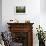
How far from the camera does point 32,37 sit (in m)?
5.57

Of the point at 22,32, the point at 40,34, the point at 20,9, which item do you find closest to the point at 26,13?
the point at 20,9

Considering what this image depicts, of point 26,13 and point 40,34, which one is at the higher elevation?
point 26,13

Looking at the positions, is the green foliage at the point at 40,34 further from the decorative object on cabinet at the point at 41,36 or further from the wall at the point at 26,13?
the wall at the point at 26,13

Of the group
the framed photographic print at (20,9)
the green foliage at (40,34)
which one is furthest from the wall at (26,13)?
the green foliage at (40,34)

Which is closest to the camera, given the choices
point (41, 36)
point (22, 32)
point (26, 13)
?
point (41, 36)

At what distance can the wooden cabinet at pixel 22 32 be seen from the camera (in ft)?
17.8

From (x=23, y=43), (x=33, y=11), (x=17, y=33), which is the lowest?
(x=23, y=43)

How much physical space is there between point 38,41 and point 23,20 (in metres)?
1.03

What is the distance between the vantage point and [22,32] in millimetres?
5500

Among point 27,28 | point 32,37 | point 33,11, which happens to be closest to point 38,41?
point 32,37

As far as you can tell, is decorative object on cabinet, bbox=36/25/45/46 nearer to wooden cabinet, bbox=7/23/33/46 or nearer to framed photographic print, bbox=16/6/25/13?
wooden cabinet, bbox=7/23/33/46

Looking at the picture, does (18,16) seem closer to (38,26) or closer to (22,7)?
(22,7)

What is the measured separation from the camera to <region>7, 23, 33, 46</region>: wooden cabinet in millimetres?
5430

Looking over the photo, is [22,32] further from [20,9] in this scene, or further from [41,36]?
[20,9]
